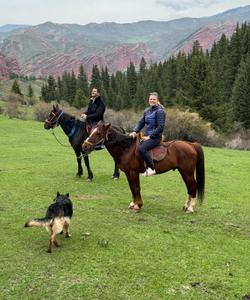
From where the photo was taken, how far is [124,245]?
884 cm

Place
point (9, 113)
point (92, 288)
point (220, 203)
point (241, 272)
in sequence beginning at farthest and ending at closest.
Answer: point (9, 113) < point (220, 203) < point (241, 272) < point (92, 288)

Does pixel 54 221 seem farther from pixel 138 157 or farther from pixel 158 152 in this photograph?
pixel 158 152

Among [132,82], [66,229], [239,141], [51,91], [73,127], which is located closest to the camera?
[66,229]

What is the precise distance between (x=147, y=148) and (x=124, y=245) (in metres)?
3.23

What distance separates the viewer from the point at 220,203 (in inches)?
525

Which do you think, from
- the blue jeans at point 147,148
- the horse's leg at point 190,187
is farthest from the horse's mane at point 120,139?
the horse's leg at point 190,187

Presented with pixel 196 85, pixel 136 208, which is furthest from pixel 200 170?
pixel 196 85

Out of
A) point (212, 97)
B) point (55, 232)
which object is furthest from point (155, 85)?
point (55, 232)

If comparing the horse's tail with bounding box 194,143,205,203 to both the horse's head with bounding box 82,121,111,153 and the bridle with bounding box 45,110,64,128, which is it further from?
the bridle with bounding box 45,110,64,128

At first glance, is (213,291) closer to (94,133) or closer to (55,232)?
(55,232)

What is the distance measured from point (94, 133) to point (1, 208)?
343cm

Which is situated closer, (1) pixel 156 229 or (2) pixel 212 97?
(1) pixel 156 229

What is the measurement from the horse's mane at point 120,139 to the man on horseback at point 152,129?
0.19 m

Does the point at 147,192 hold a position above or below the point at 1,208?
below
